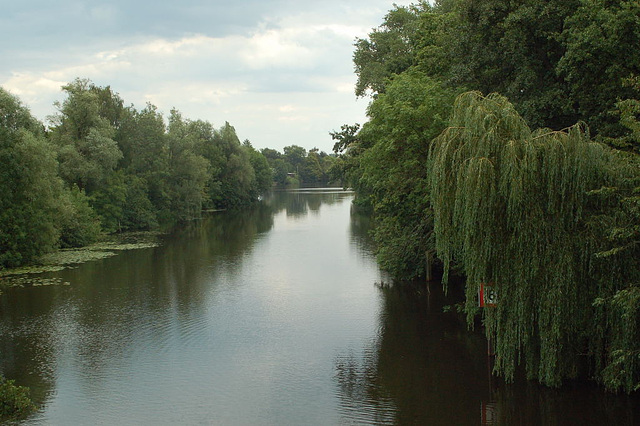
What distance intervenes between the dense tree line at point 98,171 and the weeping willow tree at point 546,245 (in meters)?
25.6

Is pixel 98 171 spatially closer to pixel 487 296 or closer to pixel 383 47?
pixel 383 47

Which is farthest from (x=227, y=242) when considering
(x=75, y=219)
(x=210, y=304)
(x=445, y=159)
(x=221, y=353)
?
(x=445, y=159)

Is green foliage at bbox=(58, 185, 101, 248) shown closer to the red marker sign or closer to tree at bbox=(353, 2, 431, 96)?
tree at bbox=(353, 2, 431, 96)

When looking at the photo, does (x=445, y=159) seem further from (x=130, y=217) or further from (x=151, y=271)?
(x=130, y=217)

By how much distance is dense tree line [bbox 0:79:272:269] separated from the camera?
3023cm

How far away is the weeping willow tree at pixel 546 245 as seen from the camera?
39.7 ft

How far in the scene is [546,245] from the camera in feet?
40.4

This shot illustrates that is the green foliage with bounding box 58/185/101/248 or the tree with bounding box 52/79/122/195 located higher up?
the tree with bounding box 52/79/122/195

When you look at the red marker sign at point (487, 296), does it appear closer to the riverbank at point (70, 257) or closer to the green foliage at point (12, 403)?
the green foliage at point (12, 403)

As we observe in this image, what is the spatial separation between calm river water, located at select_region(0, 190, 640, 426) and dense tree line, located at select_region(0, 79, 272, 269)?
4.89 meters

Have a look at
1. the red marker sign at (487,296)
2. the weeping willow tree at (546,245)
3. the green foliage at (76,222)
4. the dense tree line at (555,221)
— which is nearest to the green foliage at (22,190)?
the green foliage at (76,222)

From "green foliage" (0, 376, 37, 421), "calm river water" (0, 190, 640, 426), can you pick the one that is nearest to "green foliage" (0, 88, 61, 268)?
"calm river water" (0, 190, 640, 426)

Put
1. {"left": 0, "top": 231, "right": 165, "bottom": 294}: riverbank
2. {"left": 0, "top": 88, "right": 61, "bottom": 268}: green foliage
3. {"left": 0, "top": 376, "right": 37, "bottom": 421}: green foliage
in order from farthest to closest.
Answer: {"left": 0, "top": 88, "right": 61, "bottom": 268}: green foliage → {"left": 0, "top": 231, "right": 165, "bottom": 294}: riverbank → {"left": 0, "top": 376, "right": 37, "bottom": 421}: green foliage

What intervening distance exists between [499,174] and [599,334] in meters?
4.00
